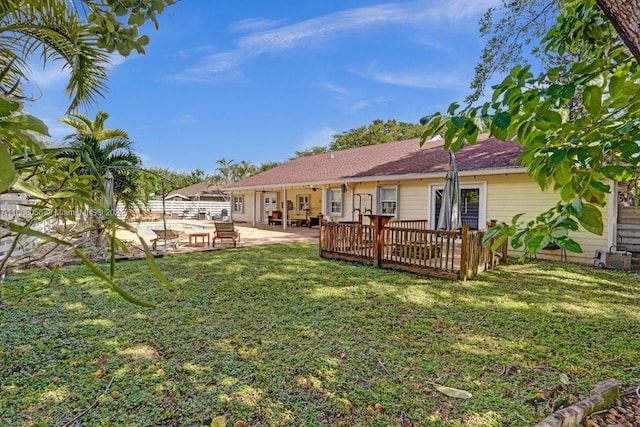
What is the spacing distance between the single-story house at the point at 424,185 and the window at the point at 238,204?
12.7 ft

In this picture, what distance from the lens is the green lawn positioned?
8.77ft

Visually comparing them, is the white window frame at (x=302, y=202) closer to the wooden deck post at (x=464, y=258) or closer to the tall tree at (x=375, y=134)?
the wooden deck post at (x=464, y=258)

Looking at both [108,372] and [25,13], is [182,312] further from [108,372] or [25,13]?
[25,13]

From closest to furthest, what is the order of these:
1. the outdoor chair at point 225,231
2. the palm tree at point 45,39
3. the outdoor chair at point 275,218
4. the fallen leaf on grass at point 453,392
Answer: the palm tree at point 45,39 < the fallen leaf on grass at point 453,392 < the outdoor chair at point 225,231 < the outdoor chair at point 275,218

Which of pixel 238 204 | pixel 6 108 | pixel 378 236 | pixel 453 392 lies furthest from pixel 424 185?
pixel 238 204

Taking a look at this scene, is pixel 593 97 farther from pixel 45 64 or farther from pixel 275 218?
pixel 275 218

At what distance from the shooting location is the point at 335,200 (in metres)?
16.6

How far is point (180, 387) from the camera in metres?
2.93

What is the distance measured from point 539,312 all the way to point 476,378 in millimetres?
2584

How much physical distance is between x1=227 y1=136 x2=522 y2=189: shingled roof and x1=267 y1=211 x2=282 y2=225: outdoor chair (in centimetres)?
233

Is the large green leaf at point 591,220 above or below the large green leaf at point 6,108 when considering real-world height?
below

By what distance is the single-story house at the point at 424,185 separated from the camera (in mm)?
9586

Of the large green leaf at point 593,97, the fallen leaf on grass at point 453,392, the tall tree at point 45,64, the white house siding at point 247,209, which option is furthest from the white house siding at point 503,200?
the white house siding at point 247,209

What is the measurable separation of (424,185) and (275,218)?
1153 cm
